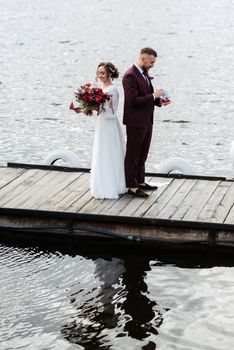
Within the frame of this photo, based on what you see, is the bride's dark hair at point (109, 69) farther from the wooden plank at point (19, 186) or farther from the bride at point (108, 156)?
the wooden plank at point (19, 186)

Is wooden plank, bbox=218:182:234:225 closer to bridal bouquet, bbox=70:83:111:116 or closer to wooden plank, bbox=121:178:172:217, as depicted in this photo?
wooden plank, bbox=121:178:172:217

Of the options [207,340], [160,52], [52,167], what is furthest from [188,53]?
[207,340]

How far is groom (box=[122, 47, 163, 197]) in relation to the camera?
13828 millimetres

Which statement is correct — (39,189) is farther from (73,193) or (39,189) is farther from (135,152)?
(135,152)

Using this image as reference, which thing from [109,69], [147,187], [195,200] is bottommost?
[195,200]

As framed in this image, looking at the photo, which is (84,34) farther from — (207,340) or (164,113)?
(207,340)

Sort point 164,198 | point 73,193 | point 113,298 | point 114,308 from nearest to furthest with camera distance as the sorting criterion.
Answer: point 114,308, point 113,298, point 164,198, point 73,193

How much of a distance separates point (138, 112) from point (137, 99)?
24 centimetres

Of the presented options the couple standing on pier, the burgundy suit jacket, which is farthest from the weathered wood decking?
the burgundy suit jacket

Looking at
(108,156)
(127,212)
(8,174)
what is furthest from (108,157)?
(8,174)

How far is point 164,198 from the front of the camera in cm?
1448

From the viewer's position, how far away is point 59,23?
140ft

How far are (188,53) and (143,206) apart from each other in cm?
2084

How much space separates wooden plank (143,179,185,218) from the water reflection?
0.63 meters
